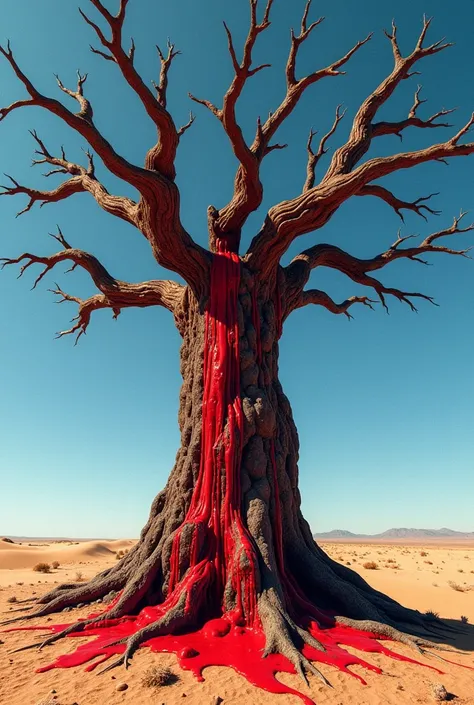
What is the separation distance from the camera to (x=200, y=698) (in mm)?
3619

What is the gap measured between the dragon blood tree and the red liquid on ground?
0.02m

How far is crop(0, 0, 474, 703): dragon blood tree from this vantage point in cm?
500

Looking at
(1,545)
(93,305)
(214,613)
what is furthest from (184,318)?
(1,545)

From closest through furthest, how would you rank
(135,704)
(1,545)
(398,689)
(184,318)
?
1. (135,704)
2. (398,689)
3. (184,318)
4. (1,545)

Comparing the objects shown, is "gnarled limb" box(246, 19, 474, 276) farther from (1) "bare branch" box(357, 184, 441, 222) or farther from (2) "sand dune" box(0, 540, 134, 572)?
(2) "sand dune" box(0, 540, 134, 572)

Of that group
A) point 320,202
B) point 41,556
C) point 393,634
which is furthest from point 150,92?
point 41,556

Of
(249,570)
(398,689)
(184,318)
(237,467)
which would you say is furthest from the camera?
(184,318)

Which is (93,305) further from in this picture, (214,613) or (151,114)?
(214,613)

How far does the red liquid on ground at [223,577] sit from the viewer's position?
4396 mm

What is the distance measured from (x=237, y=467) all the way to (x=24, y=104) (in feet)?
19.2

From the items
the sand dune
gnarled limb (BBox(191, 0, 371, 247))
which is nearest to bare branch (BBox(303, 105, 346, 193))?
gnarled limb (BBox(191, 0, 371, 247))

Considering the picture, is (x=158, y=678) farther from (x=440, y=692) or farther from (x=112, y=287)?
(x=112, y=287)

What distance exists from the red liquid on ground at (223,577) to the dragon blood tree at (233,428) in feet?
0.06

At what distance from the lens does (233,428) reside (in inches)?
246
